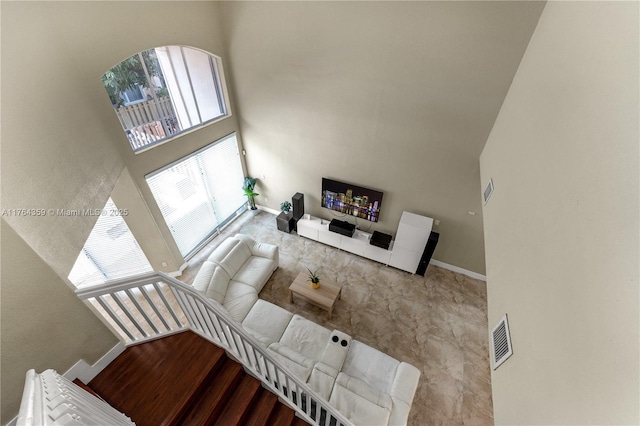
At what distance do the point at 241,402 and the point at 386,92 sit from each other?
14.8 ft

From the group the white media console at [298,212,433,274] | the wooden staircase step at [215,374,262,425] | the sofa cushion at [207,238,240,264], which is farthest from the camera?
the white media console at [298,212,433,274]

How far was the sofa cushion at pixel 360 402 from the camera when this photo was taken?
8.86ft

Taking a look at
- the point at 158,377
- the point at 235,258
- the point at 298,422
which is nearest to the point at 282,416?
the point at 298,422

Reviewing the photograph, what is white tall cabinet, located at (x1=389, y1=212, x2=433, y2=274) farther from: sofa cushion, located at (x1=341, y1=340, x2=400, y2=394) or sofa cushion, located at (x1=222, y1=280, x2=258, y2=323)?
sofa cushion, located at (x1=222, y1=280, x2=258, y2=323)

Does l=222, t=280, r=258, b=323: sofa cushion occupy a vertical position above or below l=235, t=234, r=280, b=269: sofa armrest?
below

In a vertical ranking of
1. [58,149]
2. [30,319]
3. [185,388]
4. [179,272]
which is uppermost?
[58,149]

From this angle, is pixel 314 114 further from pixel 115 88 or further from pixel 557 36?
pixel 557 36

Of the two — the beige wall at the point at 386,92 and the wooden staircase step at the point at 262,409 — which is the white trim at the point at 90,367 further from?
the beige wall at the point at 386,92

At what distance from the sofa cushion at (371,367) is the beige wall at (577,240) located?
174 cm

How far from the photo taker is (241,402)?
2.41 m

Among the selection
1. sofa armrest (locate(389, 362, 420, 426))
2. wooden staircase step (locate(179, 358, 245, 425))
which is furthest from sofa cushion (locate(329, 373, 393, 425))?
wooden staircase step (locate(179, 358, 245, 425))

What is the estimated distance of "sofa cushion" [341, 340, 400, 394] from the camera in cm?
324

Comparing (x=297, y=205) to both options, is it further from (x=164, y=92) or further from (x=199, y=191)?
(x=164, y=92)

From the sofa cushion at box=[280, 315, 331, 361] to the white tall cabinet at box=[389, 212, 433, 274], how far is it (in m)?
2.26
